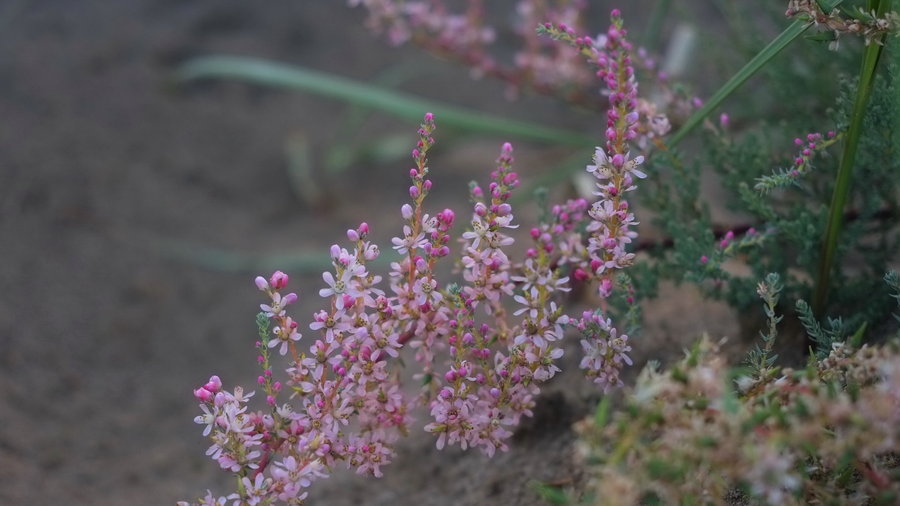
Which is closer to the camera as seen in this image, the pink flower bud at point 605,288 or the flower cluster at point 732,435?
the flower cluster at point 732,435

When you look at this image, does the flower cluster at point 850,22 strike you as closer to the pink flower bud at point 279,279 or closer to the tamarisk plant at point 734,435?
the tamarisk plant at point 734,435

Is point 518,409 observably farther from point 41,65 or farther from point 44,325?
point 41,65

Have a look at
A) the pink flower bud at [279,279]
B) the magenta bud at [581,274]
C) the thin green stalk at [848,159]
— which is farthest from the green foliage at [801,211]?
the pink flower bud at [279,279]

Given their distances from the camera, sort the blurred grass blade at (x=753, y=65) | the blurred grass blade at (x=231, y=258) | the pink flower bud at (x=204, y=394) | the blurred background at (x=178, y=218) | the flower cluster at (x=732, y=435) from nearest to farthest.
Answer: the flower cluster at (x=732, y=435) < the pink flower bud at (x=204, y=394) < the blurred grass blade at (x=753, y=65) < the blurred background at (x=178, y=218) < the blurred grass blade at (x=231, y=258)

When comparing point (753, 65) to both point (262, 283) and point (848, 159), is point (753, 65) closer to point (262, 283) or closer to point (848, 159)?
point (848, 159)

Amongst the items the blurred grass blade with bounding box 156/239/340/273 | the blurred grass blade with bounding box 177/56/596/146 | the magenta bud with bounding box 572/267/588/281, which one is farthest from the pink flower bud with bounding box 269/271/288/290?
the blurred grass blade with bounding box 156/239/340/273
